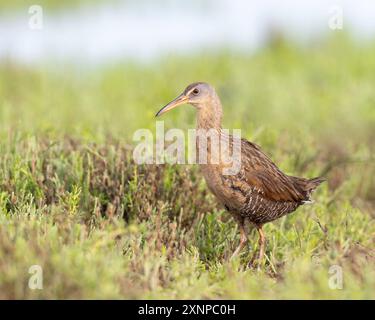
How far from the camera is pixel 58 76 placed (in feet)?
38.8

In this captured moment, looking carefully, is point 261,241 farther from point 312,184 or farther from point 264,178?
point 312,184

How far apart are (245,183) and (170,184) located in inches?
30.8

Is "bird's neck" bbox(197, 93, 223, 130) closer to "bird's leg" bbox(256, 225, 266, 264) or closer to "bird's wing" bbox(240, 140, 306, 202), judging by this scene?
"bird's wing" bbox(240, 140, 306, 202)

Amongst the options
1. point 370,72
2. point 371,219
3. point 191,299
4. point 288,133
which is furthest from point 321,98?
point 191,299

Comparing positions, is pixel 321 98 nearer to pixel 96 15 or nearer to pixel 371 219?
pixel 371 219

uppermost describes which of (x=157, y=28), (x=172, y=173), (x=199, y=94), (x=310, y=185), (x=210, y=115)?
(x=157, y=28)

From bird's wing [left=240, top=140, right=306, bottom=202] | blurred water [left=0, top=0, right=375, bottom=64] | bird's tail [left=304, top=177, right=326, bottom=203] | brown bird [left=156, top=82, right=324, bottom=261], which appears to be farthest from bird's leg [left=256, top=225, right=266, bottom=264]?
blurred water [left=0, top=0, right=375, bottom=64]

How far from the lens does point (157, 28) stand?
535 inches

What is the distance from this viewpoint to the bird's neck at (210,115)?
6.87 m

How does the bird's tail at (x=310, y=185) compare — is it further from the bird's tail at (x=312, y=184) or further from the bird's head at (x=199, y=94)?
the bird's head at (x=199, y=94)

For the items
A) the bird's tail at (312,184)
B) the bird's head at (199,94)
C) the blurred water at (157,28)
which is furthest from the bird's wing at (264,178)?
the blurred water at (157,28)

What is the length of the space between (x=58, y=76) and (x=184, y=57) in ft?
5.76

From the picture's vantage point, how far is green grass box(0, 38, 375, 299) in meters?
5.41

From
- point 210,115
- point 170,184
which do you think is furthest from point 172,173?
point 210,115
